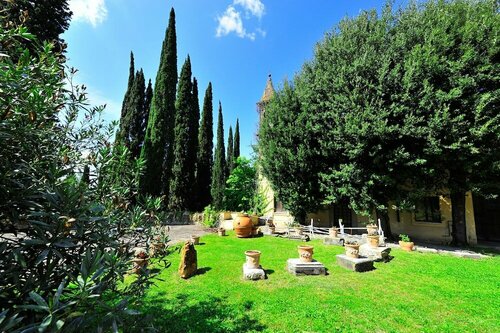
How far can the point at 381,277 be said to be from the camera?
24.4ft

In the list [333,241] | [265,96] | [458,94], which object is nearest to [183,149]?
[265,96]

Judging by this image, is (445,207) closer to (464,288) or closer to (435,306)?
(464,288)

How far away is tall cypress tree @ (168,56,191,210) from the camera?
87.7 feet

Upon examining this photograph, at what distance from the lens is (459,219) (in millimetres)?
13062

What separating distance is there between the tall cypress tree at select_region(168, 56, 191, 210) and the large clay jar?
13816 millimetres

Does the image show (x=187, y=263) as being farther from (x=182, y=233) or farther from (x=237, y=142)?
(x=237, y=142)

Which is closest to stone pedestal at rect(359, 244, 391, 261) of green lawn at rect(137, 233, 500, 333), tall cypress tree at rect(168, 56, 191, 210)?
green lawn at rect(137, 233, 500, 333)

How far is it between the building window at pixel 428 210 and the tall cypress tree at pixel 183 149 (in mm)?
22436

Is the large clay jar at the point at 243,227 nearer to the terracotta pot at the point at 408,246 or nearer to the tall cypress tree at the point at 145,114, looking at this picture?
the terracotta pot at the point at 408,246

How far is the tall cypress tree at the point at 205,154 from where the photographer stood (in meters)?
29.3

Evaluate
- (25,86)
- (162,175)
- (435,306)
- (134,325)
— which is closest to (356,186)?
(435,306)

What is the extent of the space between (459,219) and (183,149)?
2566cm

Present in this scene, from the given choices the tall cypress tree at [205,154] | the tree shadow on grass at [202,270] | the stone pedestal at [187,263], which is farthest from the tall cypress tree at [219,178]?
the stone pedestal at [187,263]

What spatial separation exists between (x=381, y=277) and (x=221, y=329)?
5764mm
